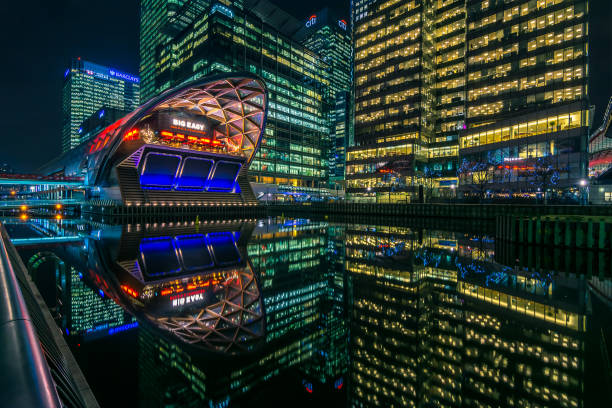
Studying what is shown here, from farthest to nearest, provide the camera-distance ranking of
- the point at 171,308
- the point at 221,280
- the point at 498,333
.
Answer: the point at 221,280 → the point at 171,308 → the point at 498,333

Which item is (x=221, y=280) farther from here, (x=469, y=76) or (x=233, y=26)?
(x=233, y=26)

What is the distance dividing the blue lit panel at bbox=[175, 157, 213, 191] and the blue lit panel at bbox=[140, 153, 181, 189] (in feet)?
4.02

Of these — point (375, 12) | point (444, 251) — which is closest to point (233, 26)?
point (375, 12)

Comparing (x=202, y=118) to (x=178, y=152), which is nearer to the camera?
(x=178, y=152)

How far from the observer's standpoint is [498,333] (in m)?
6.33

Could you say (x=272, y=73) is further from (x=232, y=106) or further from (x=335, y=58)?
(x=335, y=58)

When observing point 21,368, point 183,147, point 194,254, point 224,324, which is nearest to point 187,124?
point 183,147

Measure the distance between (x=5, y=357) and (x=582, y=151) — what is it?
6386 cm

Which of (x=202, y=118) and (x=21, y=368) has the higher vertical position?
(x=202, y=118)

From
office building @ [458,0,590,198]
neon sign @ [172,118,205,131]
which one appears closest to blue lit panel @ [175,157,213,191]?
neon sign @ [172,118,205,131]

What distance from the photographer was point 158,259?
13.3 metres

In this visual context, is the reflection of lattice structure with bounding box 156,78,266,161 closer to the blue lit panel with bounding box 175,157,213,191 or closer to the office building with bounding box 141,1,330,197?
the blue lit panel with bounding box 175,157,213,191

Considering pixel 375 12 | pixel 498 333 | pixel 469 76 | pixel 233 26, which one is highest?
pixel 375 12

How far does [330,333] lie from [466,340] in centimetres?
272
